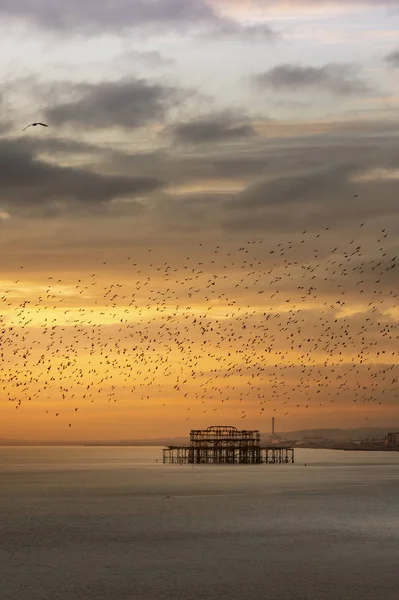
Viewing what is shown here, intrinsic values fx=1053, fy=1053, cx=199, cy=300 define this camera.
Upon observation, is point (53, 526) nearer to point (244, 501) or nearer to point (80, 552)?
point (80, 552)

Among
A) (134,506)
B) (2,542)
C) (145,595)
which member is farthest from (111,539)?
(134,506)

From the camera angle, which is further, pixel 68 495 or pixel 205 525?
pixel 68 495

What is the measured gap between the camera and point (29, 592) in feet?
179

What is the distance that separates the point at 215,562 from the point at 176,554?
15.8ft

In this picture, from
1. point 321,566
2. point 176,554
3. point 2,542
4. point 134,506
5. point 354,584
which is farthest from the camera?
point 134,506

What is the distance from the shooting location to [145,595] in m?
53.3

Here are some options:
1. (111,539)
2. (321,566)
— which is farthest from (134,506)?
(321,566)

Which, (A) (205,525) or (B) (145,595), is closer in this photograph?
(B) (145,595)

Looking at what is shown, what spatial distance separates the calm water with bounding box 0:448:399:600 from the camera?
5591 cm

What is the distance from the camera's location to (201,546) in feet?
248

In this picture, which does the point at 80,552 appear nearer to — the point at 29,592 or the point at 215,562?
the point at 215,562

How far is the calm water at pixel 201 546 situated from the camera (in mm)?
55906

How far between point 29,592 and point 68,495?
290 feet

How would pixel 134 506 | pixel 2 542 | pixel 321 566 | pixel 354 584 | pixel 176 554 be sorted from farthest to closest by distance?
1. pixel 134 506
2. pixel 2 542
3. pixel 176 554
4. pixel 321 566
5. pixel 354 584
